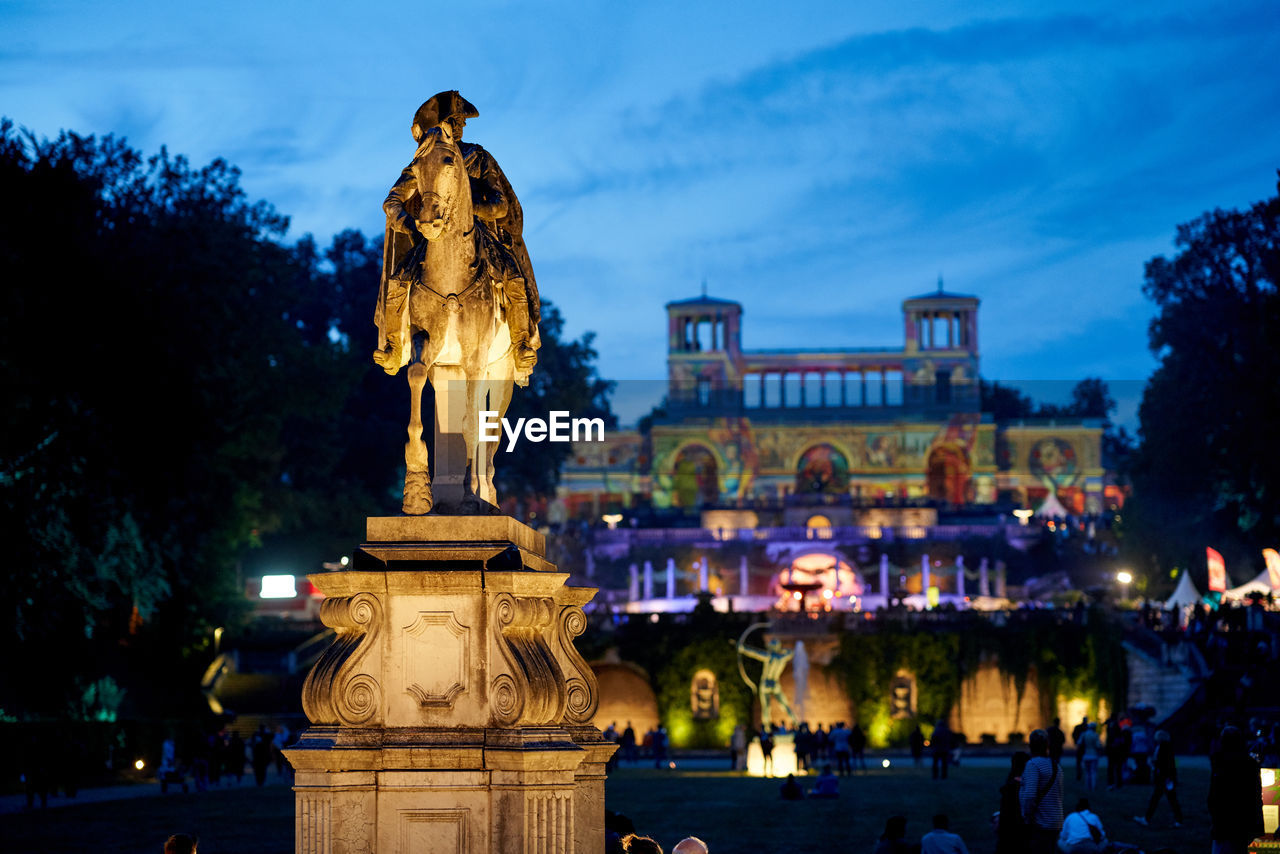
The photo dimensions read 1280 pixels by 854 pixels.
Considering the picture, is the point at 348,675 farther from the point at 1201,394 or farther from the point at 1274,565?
the point at 1201,394

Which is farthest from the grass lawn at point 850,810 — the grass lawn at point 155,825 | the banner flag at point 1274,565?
the banner flag at point 1274,565

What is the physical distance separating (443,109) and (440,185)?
1.91ft

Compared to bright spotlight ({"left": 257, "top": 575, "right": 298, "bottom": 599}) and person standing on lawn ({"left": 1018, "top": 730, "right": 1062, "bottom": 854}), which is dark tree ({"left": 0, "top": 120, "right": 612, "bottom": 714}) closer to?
bright spotlight ({"left": 257, "top": 575, "right": 298, "bottom": 599})

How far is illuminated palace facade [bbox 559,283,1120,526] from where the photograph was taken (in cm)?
11900

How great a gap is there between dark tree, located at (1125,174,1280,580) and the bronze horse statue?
46.4 metres

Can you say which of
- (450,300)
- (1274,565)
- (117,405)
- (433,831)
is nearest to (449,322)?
(450,300)

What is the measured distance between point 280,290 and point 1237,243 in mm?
37332

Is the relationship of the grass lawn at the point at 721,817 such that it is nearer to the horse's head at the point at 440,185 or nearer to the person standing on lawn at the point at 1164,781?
the person standing on lawn at the point at 1164,781

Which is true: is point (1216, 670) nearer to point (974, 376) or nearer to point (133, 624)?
point (133, 624)

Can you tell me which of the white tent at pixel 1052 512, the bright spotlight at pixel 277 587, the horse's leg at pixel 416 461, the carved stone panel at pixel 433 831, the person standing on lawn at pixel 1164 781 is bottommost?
the person standing on lawn at pixel 1164 781

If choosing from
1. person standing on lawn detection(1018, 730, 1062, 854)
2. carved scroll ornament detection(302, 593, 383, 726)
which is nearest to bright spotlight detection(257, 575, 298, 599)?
person standing on lawn detection(1018, 730, 1062, 854)

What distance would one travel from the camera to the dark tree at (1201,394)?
56.1 metres

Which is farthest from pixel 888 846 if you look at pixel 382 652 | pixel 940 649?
pixel 940 649

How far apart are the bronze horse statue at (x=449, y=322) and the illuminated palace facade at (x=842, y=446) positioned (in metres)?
105
